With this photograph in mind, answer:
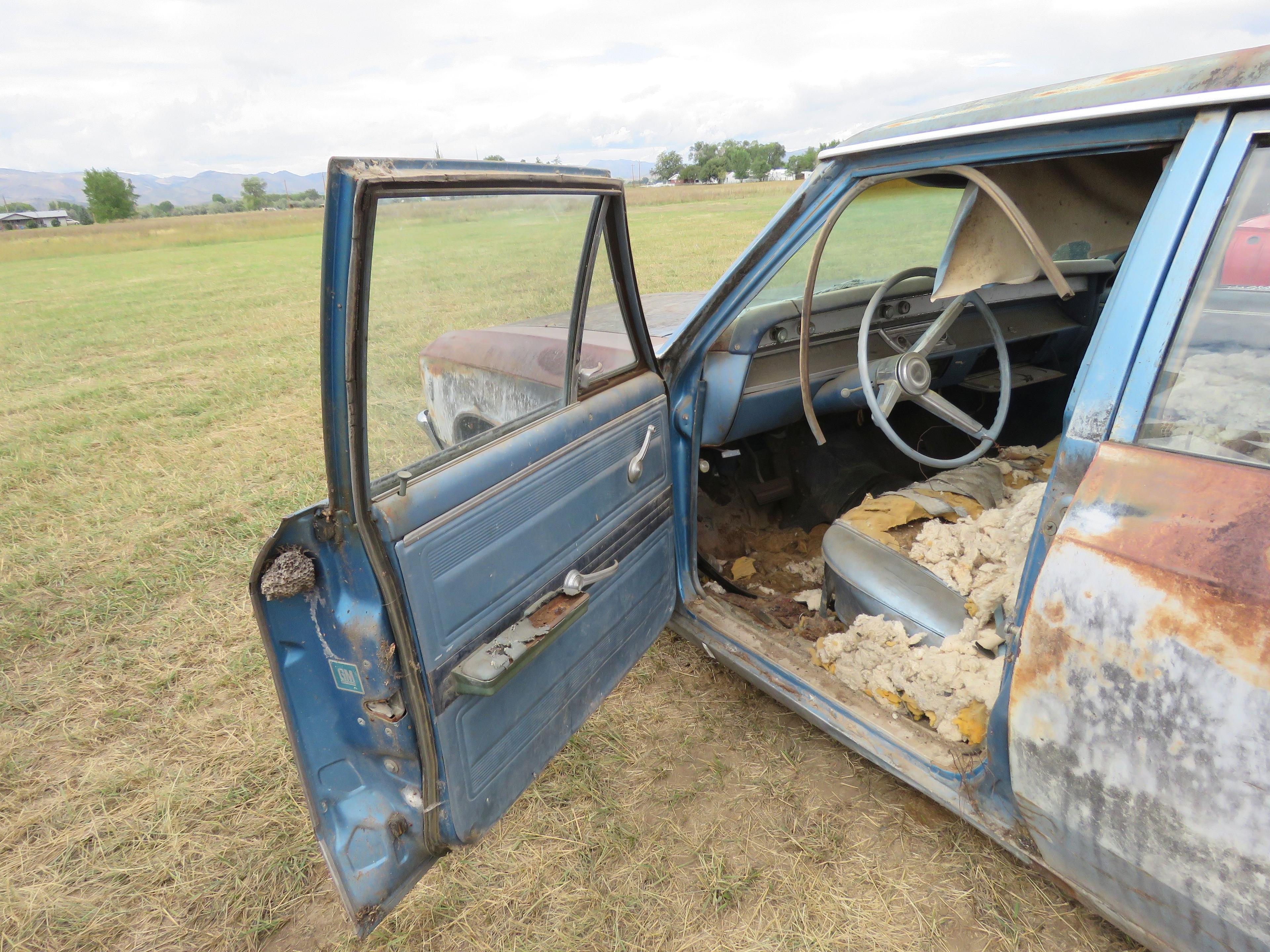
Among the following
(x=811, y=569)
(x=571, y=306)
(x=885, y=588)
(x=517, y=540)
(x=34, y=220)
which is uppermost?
(x=571, y=306)

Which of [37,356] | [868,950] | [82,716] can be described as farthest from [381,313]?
[37,356]

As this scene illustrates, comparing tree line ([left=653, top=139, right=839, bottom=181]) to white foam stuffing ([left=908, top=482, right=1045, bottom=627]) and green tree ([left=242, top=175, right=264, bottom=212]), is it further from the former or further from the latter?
white foam stuffing ([left=908, top=482, right=1045, bottom=627])

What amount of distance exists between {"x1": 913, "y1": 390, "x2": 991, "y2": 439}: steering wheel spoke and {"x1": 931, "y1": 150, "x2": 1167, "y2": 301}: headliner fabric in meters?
0.35

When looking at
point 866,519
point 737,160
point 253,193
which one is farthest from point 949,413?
point 253,193

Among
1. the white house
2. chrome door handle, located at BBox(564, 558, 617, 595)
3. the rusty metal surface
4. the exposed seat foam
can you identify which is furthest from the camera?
the white house

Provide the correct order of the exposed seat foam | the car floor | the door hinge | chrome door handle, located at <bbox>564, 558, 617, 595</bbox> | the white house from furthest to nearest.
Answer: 1. the white house
2. the exposed seat foam
3. the car floor
4. chrome door handle, located at <bbox>564, 558, 617, 595</bbox>
5. the door hinge

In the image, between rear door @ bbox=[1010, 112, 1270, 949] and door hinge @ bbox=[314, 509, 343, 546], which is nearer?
rear door @ bbox=[1010, 112, 1270, 949]

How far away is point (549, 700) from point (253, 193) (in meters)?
78.3

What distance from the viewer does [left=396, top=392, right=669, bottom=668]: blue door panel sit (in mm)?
1340

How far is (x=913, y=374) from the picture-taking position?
85.3 inches

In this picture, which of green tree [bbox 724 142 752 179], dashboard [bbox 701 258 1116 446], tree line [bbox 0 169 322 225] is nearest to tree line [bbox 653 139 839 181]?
green tree [bbox 724 142 752 179]

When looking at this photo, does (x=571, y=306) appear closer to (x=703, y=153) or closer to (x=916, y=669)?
(x=916, y=669)

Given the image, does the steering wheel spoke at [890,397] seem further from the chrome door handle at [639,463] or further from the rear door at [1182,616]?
the rear door at [1182,616]

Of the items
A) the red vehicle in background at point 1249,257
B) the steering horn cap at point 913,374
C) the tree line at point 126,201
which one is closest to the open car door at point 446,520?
the steering horn cap at point 913,374
